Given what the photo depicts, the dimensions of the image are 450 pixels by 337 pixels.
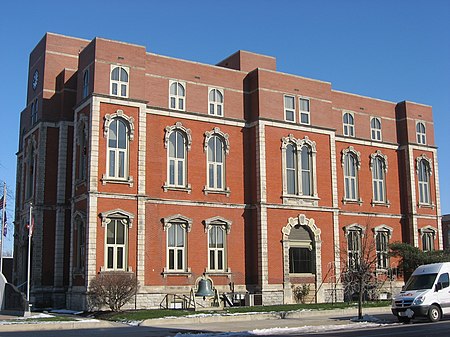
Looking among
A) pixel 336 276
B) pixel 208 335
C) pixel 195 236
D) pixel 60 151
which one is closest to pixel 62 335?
pixel 208 335

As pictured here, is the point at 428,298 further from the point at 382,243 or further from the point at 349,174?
the point at 382,243

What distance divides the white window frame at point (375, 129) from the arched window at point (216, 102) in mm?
14110

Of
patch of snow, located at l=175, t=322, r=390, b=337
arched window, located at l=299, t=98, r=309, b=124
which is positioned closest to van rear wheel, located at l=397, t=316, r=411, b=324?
patch of snow, located at l=175, t=322, r=390, b=337

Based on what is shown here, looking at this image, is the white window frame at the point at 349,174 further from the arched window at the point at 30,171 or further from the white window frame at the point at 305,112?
the arched window at the point at 30,171

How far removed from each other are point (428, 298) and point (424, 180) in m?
26.1

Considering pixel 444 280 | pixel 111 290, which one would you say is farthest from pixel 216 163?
pixel 444 280

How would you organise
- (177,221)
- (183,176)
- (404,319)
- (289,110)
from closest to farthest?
(404,319)
(177,221)
(183,176)
(289,110)

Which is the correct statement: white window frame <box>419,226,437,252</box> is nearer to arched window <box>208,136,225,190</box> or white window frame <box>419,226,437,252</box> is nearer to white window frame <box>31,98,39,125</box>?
arched window <box>208,136,225,190</box>

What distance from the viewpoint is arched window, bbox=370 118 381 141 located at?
48.4 m

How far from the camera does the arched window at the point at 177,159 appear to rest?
125ft

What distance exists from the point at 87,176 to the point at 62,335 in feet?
46.2

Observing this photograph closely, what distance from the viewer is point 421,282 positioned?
1067 inches

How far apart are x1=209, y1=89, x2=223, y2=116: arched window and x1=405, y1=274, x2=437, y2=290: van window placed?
698 inches

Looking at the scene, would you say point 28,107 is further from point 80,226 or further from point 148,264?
point 148,264
